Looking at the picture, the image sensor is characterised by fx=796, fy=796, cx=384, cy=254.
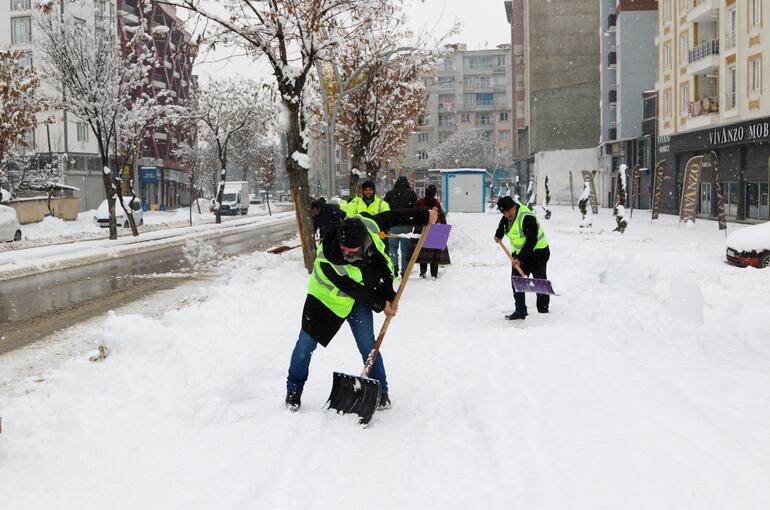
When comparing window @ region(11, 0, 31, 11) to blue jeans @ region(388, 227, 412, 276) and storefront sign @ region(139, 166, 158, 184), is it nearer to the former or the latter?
storefront sign @ region(139, 166, 158, 184)

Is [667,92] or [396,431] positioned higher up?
[667,92]

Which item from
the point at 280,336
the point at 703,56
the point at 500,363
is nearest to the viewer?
the point at 500,363

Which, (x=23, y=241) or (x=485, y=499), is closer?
(x=485, y=499)

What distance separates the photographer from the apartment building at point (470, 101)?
380 ft

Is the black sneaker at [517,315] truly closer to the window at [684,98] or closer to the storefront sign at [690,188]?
the storefront sign at [690,188]

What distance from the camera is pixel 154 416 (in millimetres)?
5574

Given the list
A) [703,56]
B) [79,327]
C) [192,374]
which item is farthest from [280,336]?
[703,56]

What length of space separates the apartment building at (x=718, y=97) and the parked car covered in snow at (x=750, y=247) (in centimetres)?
945

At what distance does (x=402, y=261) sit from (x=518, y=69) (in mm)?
75564

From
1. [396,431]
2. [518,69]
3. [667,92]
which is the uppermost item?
[518,69]

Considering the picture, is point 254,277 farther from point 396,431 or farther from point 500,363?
point 396,431

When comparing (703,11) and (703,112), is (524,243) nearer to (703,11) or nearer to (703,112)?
(703,112)

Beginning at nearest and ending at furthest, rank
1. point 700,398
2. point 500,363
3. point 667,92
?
point 700,398, point 500,363, point 667,92

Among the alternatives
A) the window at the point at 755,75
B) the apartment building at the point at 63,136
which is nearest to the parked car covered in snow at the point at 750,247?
the window at the point at 755,75
